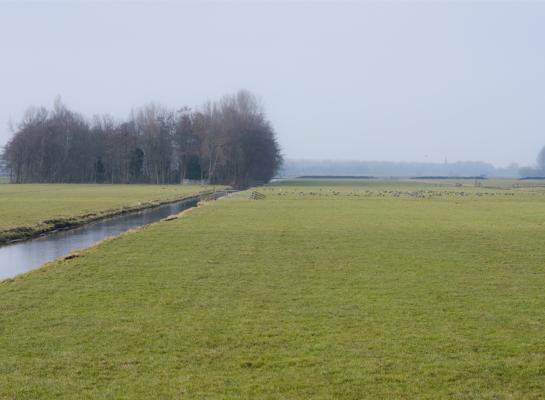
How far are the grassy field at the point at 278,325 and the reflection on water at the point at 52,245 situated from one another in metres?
2.04

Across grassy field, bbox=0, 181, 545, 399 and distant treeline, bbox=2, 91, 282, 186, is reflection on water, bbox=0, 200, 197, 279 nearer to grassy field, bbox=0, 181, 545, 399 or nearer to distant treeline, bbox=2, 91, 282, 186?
grassy field, bbox=0, 181, 545, 399

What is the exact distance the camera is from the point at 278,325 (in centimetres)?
1123

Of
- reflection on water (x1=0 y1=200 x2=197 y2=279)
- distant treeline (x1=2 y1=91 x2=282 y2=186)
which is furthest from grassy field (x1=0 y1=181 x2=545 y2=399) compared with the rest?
distant treeline (x1=2 y1=91 x2=282 y2=186)

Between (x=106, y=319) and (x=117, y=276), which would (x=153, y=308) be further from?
(x=117, y=276)

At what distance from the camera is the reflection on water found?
68.5ft

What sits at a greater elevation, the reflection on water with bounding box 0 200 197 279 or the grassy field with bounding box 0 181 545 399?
the grassy field with bounding box 0 181 545 399

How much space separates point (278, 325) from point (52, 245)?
18481mm

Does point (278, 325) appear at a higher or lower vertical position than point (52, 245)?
higher

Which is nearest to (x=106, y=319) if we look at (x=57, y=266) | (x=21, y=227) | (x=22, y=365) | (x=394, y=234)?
(x=22, y=365)

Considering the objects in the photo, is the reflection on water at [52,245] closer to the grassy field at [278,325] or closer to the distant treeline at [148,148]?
the grassy field at [278,325]

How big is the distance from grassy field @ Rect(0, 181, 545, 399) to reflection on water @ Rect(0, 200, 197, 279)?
6.70 feet

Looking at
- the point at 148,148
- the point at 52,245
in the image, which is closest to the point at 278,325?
the point at 52,245

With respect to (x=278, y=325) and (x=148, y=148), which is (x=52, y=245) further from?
(x=148, y=148)

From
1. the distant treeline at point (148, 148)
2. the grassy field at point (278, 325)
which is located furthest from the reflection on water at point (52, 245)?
the distant treeline at point (148, 148)
